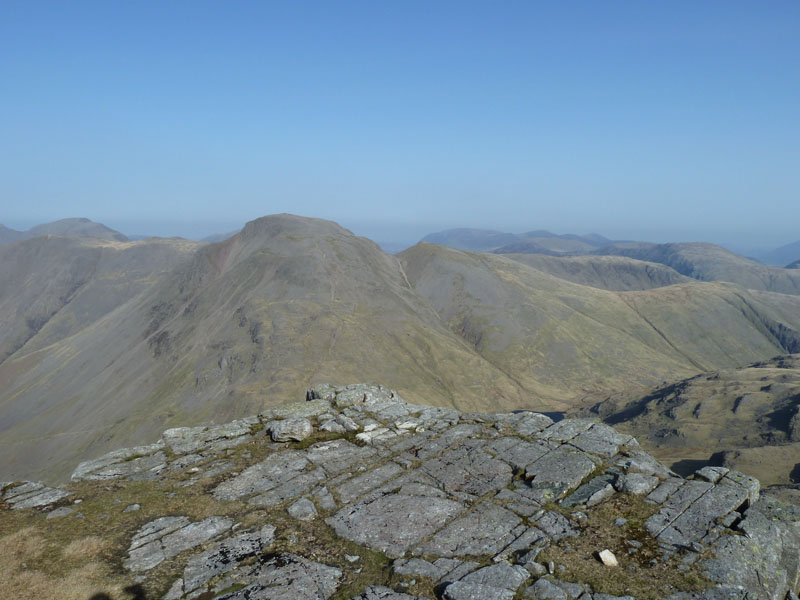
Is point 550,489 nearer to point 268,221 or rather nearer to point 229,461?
point 229,461

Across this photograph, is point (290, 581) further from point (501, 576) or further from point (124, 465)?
point (124, 465)

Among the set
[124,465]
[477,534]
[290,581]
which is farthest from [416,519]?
[124,465]

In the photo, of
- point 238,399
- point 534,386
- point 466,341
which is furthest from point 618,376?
point 238,399

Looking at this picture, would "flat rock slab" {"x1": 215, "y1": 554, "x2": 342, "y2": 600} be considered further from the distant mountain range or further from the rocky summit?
the distant mountain range

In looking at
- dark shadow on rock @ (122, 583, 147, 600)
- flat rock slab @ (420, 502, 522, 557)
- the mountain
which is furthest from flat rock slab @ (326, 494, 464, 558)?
the mountain

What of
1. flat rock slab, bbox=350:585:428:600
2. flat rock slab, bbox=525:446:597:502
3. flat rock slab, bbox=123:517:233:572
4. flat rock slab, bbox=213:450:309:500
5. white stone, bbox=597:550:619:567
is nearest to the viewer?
flat rock slab, bbox=350:585:428:600

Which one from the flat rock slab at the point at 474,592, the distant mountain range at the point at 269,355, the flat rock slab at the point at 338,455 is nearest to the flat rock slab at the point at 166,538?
the flat rock slab at the point at 338,455
